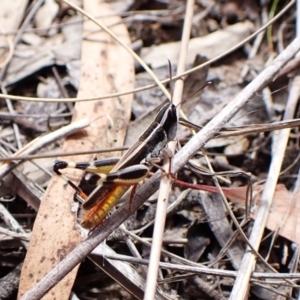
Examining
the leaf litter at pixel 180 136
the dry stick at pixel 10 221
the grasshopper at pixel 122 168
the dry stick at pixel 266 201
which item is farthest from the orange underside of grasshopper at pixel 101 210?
the dry stick at pixel 266 201

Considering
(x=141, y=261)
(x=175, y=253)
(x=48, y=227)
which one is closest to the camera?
(x=141, y=261)

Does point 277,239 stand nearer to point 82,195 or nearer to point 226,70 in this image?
point 82,195

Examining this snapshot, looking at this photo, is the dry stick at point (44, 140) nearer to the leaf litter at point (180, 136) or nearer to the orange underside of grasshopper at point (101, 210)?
the leaf litter at point (180, 136)

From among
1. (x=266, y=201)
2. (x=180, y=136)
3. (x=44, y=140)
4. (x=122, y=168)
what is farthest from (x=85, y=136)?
(x=266, y=201)

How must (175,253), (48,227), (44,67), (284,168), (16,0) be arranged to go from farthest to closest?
(16,0), (44,67), (284,168), (175,253), (48,227)

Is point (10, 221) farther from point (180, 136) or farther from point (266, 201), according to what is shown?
point (266, 201)

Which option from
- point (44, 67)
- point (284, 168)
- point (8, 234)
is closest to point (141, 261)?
point (8, 234)
